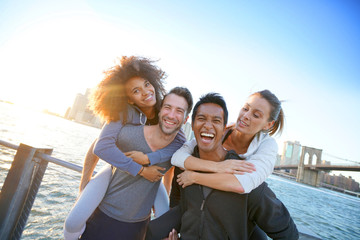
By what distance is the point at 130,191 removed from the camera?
5.54 feet

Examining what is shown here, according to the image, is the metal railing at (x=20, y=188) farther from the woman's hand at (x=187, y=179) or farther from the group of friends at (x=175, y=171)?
the woman's hand at (x=187, y=179)

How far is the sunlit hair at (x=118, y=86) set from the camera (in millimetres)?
1938

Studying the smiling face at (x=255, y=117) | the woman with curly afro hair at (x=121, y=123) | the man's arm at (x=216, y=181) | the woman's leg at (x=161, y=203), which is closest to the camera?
the man's arm at (x=216, y=181)

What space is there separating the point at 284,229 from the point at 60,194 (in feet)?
20.9

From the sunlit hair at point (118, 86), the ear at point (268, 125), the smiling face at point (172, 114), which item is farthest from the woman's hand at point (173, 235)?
the ear at point (268, 125)

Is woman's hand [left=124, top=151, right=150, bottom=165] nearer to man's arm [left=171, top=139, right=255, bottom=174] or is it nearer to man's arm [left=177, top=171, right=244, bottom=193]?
man's arm [left=171, top=139, right=255, bottom=174]

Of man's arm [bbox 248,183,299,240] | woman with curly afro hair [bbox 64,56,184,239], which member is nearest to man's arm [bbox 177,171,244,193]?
man's arm [bbox 248,183,299,240]

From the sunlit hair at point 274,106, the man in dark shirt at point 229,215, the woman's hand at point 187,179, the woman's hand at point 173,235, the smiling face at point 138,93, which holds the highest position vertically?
the sunlit hair at point 274,106

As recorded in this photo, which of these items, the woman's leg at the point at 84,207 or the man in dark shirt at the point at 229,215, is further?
the woman's leg at the point at 84,207

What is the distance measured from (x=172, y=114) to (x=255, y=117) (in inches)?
38.6

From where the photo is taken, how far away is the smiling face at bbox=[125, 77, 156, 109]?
2.17 metres

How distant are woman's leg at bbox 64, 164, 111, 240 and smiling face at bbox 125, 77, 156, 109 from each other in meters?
0.89

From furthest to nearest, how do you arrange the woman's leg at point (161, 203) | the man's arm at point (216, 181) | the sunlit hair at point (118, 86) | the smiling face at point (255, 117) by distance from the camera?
the smiling face at point (255, 117), the sunlit hair at point (118, 86), the woman's leg at point (161, 203), the man's arm at point (216, 181)

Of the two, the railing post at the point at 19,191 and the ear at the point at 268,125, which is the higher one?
the ear at the point at 268,125
